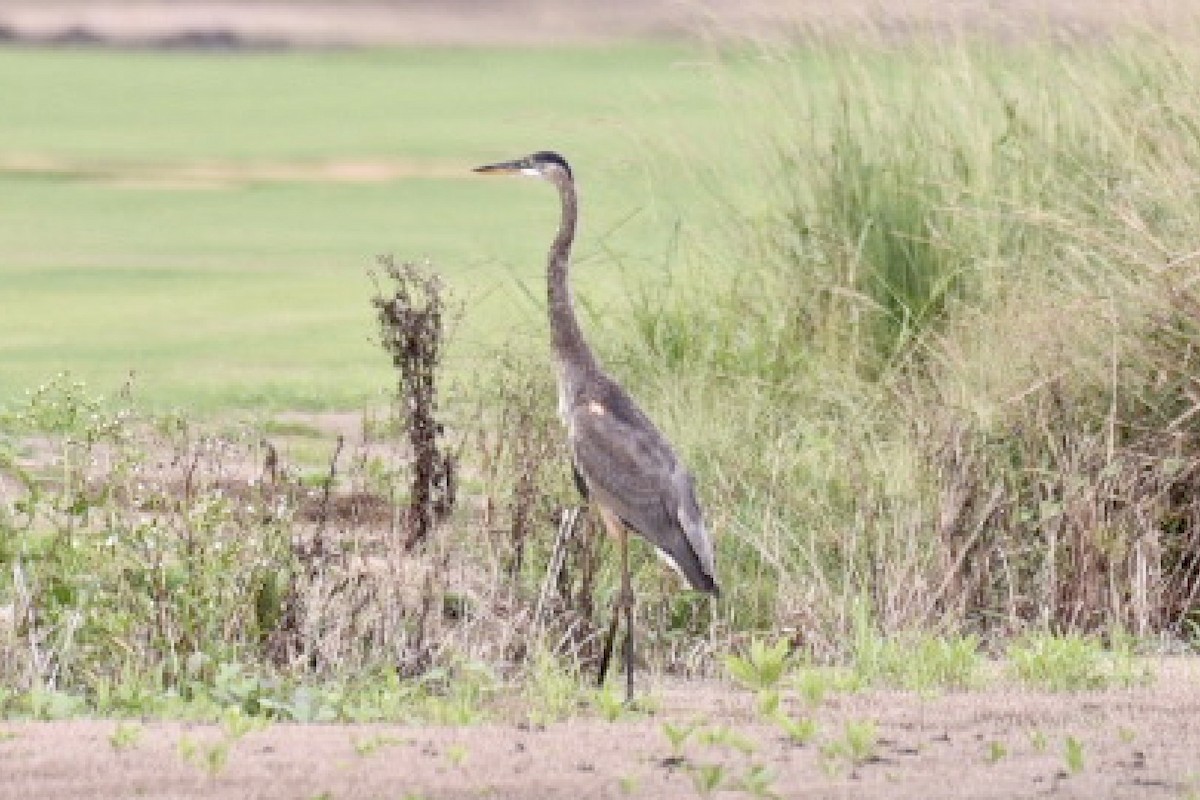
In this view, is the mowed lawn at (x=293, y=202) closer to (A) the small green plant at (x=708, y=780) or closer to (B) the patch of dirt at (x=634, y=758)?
(B) the patch of dirt at (x=634, y=758)

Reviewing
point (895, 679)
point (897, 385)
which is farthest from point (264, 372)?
point (895, 679)

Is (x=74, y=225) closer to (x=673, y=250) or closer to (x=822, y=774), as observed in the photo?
(x=673, y=250)

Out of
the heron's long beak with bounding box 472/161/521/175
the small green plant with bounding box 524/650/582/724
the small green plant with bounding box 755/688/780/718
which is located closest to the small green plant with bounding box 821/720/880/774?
the small green plant with bounding box 755/688/780/718

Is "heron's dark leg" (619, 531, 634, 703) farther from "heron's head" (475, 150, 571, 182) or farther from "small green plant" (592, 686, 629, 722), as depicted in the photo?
"heron's head" (475, 150, 571, 182)

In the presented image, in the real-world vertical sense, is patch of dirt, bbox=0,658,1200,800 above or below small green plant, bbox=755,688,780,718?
below

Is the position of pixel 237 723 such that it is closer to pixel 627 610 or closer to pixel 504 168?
pixel 627 610

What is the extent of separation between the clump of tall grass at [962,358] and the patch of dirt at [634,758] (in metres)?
1.39

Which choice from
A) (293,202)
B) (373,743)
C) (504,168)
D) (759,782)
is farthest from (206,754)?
(293,202)

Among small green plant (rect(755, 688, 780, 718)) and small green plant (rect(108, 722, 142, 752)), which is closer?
small green plant (rect(108, 722, 142, 752))

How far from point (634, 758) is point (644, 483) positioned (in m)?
1.44

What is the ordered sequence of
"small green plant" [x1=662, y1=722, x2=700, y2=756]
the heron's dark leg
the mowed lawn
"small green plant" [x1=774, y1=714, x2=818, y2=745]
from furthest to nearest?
the mowed lawn → the heron's dark leg → "small green plant" [x1=774, y1=714, x2=818, y2=745] → "small green plant" [x1=662, y1=722, x2=700, y2=756]

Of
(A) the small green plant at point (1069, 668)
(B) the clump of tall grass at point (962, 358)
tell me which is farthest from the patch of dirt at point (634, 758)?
(B) the clump of tall grass at point (962, 358)

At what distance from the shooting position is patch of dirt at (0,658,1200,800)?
6633 mm

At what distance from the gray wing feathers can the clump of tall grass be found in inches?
32.9
